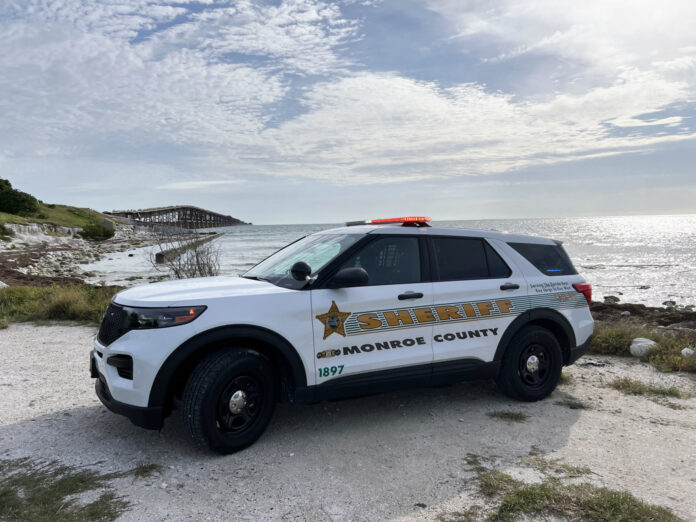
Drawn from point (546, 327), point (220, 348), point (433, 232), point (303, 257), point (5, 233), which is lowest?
point (546, 327)

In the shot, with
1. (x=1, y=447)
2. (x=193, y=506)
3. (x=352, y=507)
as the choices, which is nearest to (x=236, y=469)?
(x=193, y=506)

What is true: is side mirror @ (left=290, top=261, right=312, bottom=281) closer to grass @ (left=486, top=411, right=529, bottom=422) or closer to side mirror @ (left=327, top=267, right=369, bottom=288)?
side mirror @ (left=327, top=267, right=369, bottom=288)

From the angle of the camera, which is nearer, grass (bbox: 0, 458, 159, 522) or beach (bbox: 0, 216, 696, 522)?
grass (bbox: 0, 458, 159, 522)

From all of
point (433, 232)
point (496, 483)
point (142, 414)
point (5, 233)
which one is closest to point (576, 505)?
point (496, 483)

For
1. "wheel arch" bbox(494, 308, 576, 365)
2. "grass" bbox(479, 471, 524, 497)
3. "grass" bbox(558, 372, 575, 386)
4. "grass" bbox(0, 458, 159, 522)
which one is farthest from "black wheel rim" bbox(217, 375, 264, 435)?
"grass" bbox(558, 372, 575, 386)

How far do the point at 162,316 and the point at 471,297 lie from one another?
8.88 ft

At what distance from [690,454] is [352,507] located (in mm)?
2739

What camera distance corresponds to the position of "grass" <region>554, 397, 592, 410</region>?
5056 millimetres

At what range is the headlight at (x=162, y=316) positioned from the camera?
3715 mm

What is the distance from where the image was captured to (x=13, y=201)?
2244 inches

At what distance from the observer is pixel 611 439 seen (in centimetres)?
428

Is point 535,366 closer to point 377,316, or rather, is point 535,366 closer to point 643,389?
point 643,389

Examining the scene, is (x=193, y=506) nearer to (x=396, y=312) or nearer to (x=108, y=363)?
(x=108, y=363)

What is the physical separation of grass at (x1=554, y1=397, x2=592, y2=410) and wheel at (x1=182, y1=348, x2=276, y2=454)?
2.95m
